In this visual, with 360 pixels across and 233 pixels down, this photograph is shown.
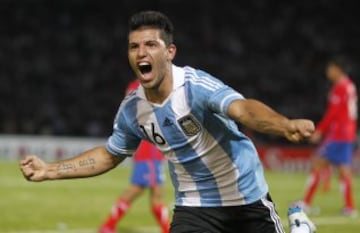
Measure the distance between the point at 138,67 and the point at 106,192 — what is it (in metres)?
10.5

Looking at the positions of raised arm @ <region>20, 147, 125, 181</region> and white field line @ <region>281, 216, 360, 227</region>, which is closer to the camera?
raised arm @ <region>20, 147, 125, 181</region>

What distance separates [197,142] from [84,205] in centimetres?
804

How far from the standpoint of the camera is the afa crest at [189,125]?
5105 millimetres

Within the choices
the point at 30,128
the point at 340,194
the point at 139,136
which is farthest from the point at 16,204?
the point at 30,128

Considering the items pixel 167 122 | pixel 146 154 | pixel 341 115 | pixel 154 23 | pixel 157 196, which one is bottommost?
pixel 167 122

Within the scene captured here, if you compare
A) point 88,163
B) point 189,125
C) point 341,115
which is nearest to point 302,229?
point 189,125

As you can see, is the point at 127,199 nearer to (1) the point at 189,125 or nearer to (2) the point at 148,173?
(2) the point at 148,173

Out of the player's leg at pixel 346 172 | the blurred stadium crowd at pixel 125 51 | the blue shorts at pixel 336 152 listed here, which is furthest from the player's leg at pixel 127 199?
the blurred stadium crowd at pixel 125 51

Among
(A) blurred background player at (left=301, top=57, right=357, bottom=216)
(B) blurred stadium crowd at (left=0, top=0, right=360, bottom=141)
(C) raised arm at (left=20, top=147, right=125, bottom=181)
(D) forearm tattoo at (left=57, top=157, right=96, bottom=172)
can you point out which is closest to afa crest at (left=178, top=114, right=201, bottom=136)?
(C) raised arm at (left=20, top=147, right=125, bottom=181)

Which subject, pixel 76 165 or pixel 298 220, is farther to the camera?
pixel 76 165

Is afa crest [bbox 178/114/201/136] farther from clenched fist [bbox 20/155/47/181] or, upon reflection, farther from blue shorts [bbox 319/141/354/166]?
blue shorts [bbox 319/141/354/166]

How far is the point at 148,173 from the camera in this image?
372 inches

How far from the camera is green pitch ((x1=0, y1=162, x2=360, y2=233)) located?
10.5 meters

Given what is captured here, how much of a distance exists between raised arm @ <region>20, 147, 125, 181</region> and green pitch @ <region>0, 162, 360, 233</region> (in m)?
4.26
